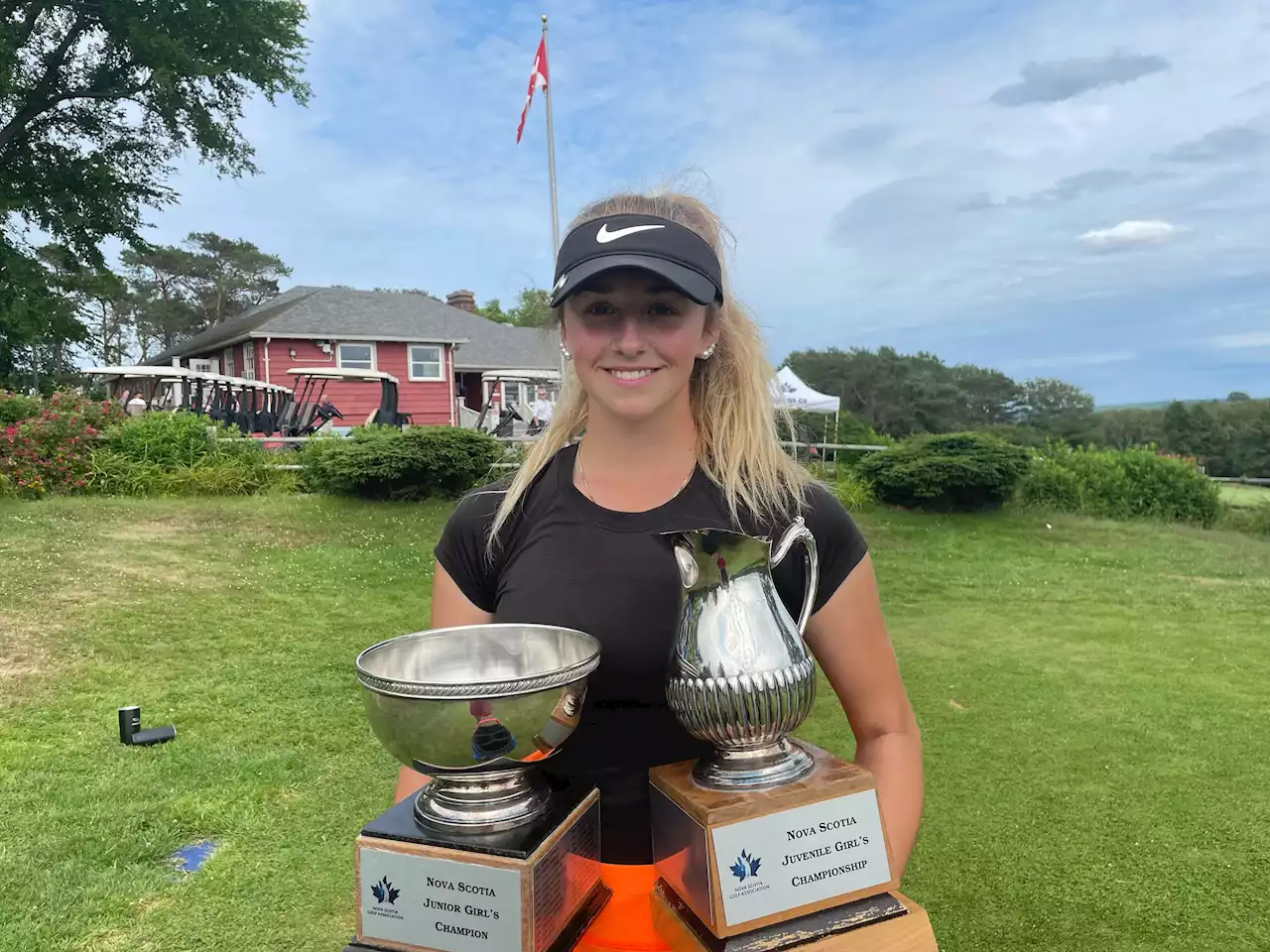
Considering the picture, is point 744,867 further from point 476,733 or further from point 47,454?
point 47,454

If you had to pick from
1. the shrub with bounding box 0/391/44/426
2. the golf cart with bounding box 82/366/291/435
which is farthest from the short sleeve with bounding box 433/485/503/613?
the golf cart with bounding box 82/366/291/435

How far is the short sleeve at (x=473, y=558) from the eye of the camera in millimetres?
1562

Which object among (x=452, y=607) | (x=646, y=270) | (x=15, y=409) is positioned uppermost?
(x=15, y=409)

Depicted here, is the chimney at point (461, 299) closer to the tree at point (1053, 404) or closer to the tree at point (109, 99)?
the tree at point (109, 99)

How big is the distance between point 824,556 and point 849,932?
60cm

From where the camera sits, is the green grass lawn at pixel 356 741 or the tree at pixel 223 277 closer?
the green grass lawn at pixel 356 741

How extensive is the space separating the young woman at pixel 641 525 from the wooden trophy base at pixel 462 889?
0.22 meters

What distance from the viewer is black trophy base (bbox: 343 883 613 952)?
40.5 inches

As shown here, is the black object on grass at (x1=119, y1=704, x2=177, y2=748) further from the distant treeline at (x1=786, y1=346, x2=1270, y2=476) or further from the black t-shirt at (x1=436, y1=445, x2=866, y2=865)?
the distant treeline at (x1=786, y1=346, x2=1270, y2=476)

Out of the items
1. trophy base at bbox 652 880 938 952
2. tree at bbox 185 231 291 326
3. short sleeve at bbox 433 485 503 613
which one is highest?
tree at bbox 185 231 291 326

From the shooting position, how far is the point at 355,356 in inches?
982

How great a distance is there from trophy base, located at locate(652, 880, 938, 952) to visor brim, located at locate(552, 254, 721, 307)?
2.73 ft

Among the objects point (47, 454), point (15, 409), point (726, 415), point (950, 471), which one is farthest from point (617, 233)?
point (15, 409)

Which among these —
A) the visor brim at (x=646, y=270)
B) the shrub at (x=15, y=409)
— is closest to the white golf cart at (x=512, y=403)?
the shrub at (x=15, y=409)
